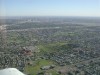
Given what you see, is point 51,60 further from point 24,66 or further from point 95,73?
point 95,73

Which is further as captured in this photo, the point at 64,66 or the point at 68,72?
the point at 64,66

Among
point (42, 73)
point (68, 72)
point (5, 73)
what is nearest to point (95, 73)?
point (68, 72)

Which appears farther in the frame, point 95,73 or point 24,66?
point 24,66

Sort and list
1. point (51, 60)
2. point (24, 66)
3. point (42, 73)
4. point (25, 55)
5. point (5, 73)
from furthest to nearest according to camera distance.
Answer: point (25, 55) → point (51, 60) → point (24, 66) → point (42, 73) → point (5, 73)

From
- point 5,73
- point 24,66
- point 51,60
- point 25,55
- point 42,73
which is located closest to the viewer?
point 5,73

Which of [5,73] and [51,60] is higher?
[5,73]

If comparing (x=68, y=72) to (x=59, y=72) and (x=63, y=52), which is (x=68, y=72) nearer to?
(x=59, y=72)

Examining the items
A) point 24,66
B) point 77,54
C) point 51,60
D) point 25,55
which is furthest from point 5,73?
point 77,54

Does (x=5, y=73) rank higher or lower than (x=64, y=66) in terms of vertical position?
higher

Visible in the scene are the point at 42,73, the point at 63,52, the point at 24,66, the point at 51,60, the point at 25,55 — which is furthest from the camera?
the point at 63,52
